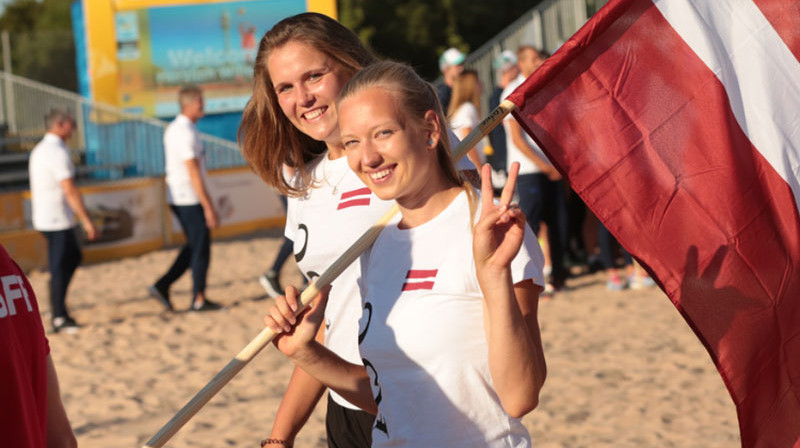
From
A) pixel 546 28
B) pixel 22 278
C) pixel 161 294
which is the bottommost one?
pixel 161 294

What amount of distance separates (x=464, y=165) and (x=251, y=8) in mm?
17487

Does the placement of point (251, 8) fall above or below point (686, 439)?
above

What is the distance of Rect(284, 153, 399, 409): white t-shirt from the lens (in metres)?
2.73

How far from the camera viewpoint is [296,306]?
2502mm

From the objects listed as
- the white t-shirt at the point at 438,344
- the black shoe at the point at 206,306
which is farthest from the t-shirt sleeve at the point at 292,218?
the black shoe at the point at 206,306

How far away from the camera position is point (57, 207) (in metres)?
8.96

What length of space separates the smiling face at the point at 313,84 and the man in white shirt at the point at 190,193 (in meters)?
6.47

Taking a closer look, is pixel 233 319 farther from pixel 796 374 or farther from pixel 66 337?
pixel 796 374

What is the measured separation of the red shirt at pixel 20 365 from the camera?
192cm

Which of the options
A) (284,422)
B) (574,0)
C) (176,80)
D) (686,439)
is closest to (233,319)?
(686,439)

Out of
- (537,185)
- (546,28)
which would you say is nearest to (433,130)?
(537,185)

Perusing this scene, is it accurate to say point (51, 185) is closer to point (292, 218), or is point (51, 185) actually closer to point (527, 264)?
point (292, 218)

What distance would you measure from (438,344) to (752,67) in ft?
4.37

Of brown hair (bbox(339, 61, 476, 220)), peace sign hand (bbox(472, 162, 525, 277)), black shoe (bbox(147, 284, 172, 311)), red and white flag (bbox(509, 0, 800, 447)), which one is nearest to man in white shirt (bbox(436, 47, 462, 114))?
black shoe (bbox(147, 284, 172, 311))
